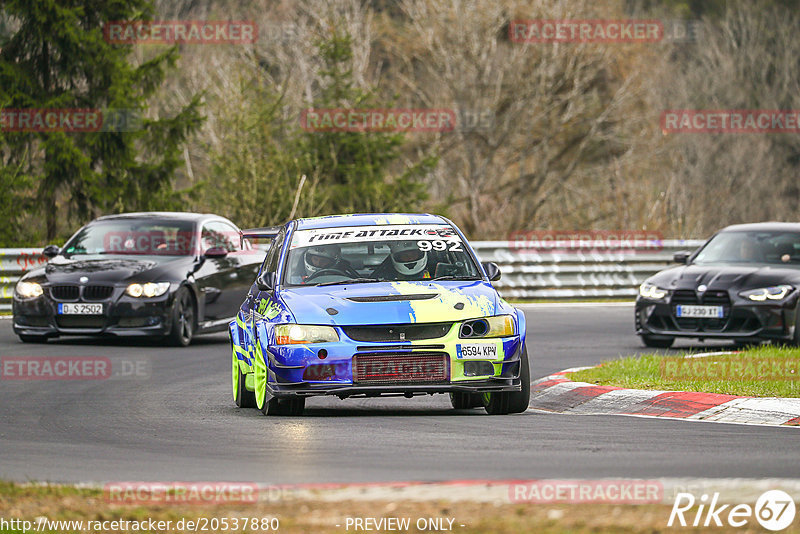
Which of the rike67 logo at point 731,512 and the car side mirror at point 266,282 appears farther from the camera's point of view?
the car side mirror at point 266,282

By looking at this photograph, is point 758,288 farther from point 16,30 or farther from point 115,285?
point 16,30

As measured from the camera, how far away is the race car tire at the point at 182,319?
1773cm

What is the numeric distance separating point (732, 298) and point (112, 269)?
23.3 ft

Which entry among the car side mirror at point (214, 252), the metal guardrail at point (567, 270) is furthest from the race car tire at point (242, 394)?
the metal guardrail at point (567, 270)

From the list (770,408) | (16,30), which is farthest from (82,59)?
(770,408)

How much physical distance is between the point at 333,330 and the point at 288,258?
4.70ft

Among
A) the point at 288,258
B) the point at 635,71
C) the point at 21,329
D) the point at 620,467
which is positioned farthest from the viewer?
the point at 635,71

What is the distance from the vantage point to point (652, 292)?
17.3 metres

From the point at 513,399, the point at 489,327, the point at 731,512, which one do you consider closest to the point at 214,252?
the point at 513,399

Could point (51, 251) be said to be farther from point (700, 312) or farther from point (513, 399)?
point (513, 399)

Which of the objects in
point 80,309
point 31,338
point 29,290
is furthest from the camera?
point 31,338

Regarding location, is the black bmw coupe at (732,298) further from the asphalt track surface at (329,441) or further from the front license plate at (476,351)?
the front license plate at (476,351)

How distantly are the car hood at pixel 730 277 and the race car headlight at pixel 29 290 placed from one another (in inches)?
282

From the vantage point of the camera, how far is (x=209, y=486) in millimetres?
7215
